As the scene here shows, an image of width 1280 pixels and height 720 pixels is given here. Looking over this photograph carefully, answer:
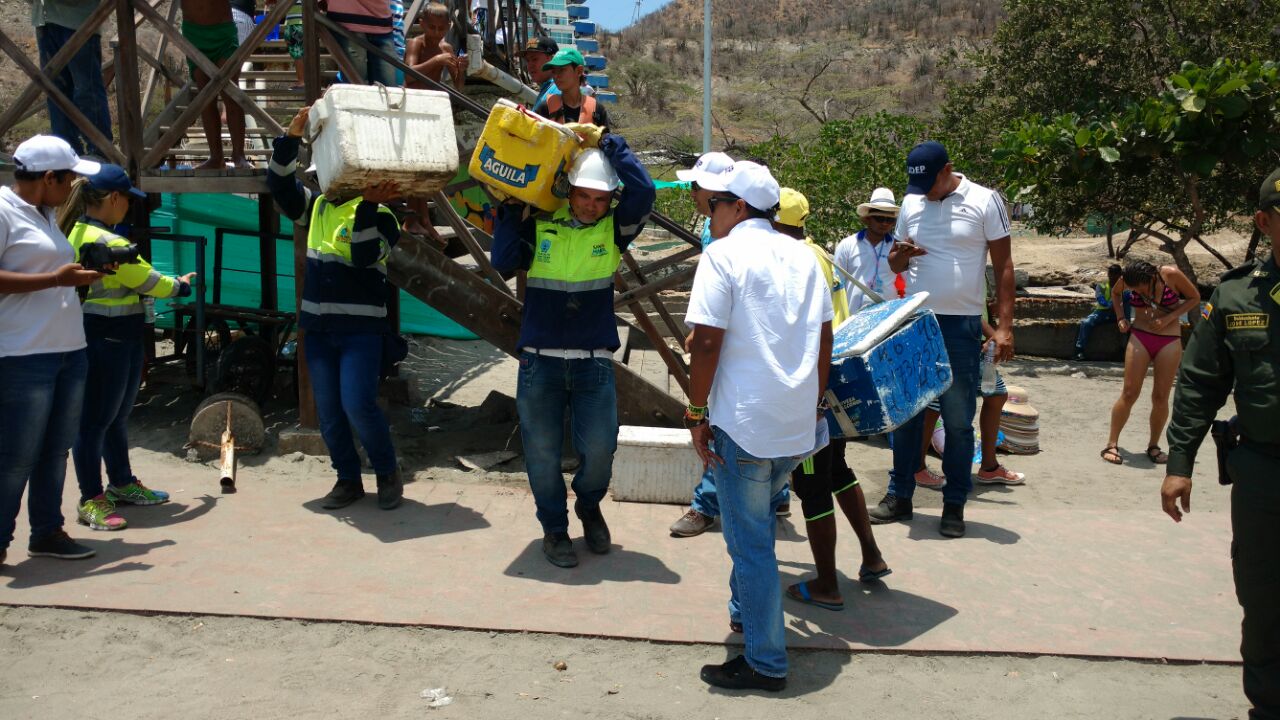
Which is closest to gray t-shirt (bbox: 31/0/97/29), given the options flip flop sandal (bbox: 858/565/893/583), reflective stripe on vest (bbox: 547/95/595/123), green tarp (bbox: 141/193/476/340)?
green tarp (bbox: 141/193/476/340)

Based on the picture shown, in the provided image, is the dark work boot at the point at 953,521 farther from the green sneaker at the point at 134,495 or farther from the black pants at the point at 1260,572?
the green sneaker at the point at 134,495

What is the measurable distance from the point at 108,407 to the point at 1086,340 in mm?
10616

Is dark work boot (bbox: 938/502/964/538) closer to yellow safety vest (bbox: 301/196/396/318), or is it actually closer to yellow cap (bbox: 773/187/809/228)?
yellow cap (bbox: 773/187/809/228)

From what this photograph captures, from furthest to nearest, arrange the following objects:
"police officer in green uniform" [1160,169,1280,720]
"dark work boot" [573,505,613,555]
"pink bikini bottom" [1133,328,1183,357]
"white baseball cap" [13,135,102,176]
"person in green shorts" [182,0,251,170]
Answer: "pink bikini bottom" [1133,328,1183,357]
"person in green shorts" [182,0,251,170]
"dark work boot" [573,505,613,555]
"white baseball cap" [13,135,102,176]
"police officer in green uniform" [1160,169,1280,720]

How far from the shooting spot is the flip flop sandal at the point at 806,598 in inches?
181

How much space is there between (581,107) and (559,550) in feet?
9.75

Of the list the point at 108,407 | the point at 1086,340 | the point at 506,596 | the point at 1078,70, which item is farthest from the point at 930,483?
the point at 1078,70

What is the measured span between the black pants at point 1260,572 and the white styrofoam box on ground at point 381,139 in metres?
3.87

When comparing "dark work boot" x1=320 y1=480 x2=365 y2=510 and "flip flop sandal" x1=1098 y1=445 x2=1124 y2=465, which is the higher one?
"dark work boot" x1=320 y1=480 x2=365 y2=510

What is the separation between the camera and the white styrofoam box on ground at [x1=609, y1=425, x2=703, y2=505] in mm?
5957

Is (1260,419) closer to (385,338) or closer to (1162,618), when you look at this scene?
(1162,618)

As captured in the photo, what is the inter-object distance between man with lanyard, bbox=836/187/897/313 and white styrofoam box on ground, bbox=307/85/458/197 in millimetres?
2650

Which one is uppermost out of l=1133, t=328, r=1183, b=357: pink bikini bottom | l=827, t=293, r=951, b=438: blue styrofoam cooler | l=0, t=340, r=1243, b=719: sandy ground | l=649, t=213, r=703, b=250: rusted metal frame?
l=649, t=213, r=703, b=250: rusted metal frame

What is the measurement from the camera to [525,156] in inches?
188
